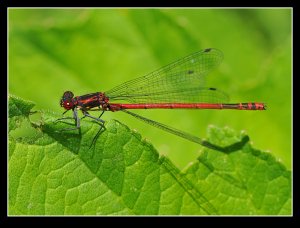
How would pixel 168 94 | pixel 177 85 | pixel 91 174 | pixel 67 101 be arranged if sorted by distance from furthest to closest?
pixel 177 85 → pixel 168 94 → pixel 67 101 → pixel 91 174

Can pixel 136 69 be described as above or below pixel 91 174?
above

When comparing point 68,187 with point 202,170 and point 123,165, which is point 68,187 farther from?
point 202,170

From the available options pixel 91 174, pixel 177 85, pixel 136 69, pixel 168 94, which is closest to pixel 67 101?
pixel 136 69

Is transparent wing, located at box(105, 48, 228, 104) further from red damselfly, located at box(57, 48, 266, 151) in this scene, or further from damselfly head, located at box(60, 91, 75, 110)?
damselfly head, located at box(60, 91, 75, 110)

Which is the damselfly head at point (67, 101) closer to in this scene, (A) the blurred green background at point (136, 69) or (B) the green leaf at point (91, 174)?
(A) the blurred green background at point (136, 69)

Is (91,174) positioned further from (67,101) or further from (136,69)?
(136,69)

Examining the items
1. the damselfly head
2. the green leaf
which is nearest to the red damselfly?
the damselfly head
